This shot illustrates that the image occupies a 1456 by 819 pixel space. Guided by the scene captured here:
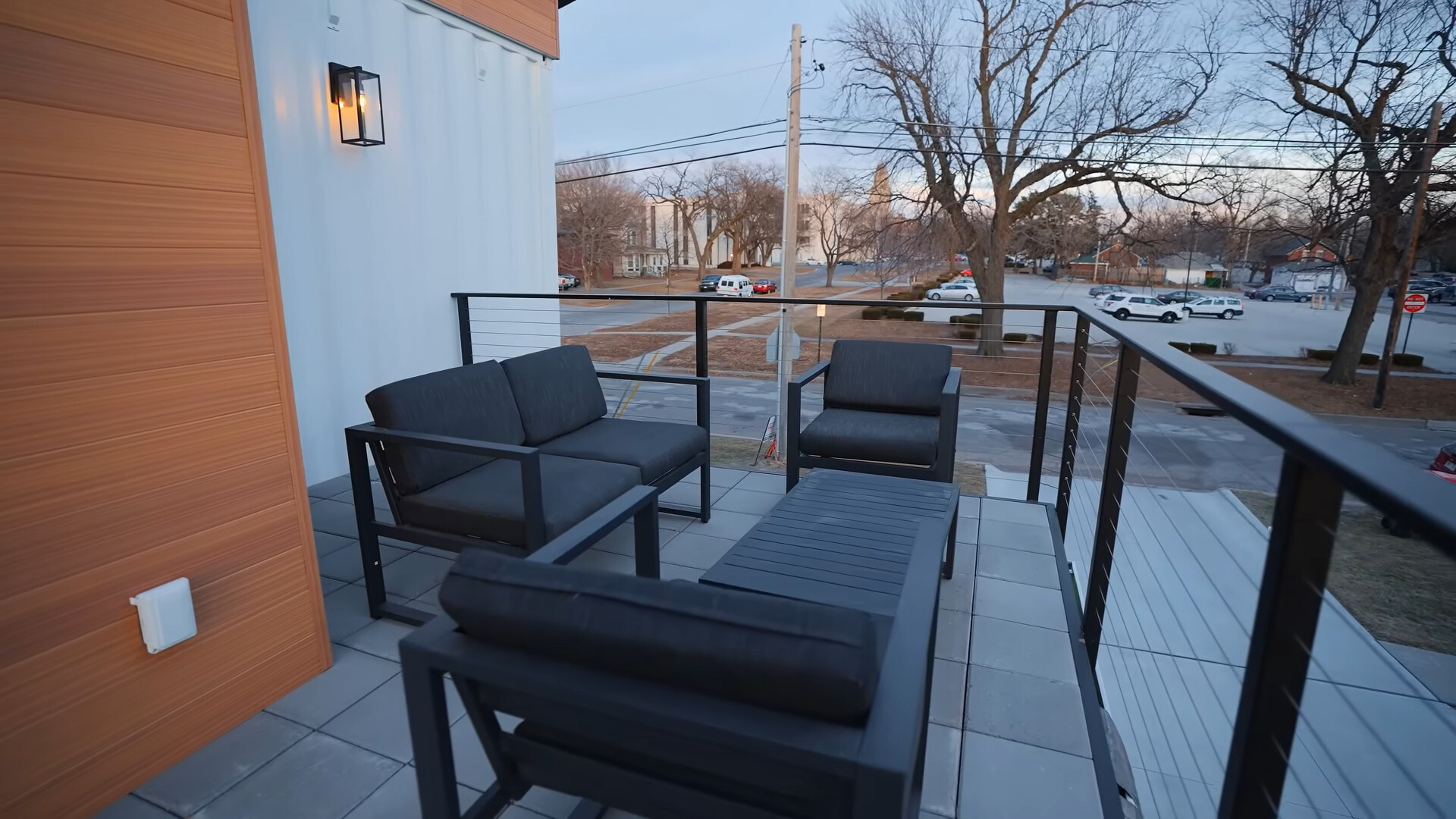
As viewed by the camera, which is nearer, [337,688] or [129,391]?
[129,391]

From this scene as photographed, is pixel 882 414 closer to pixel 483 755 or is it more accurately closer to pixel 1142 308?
pixel 483 755

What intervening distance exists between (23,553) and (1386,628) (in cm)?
754

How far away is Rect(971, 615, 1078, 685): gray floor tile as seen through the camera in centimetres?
214

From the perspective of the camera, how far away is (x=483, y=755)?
5.98 ft

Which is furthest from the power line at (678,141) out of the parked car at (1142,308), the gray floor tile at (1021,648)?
the parked car at (1142,308)

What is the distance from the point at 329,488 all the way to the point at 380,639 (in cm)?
168

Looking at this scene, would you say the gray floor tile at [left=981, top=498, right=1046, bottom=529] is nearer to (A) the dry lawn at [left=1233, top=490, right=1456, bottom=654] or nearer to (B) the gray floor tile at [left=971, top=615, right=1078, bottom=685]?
(B) the gray floor tile at [left=971, top=615, right=1078, bottom=685]

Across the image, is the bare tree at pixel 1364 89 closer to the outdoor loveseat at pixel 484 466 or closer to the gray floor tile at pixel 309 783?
the outdoor loveseat at pixel 484 466

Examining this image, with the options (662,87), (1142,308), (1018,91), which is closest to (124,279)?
(662,87)

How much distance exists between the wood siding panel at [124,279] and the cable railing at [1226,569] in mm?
1992

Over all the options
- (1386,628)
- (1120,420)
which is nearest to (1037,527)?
(1120,420)

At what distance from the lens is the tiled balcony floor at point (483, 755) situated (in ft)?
5.37

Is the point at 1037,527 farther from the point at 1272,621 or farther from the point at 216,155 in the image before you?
the point at 216,155

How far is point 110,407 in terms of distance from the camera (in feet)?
5.25
